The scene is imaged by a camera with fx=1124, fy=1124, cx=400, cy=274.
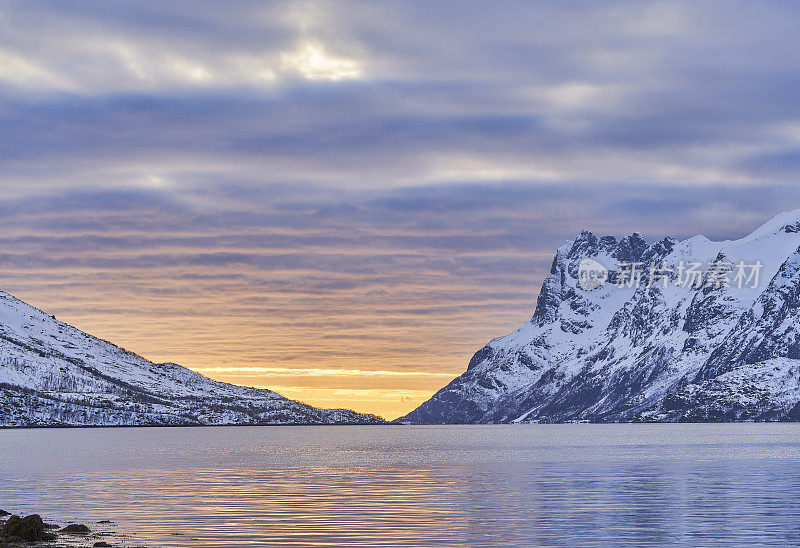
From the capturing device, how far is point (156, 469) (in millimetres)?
179875

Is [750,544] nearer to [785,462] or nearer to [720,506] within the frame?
[720,506]

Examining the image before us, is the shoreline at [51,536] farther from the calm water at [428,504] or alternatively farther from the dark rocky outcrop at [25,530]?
the calm water at [428,504]

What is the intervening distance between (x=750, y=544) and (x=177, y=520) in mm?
45096

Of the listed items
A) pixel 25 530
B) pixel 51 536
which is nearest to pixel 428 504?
pixel 51 536

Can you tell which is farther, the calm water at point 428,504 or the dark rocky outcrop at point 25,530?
the calm water at point 428,504

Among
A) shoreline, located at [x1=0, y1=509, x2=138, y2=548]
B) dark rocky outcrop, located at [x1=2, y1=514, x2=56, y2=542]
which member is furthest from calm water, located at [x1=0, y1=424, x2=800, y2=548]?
dark rocky outcrop, located at [x1=2, y1=514, x2=56, y2=542]

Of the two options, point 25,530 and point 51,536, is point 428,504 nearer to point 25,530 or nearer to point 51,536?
point 51,536

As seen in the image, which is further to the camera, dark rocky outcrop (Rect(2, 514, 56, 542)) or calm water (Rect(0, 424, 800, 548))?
calm water (Rect(0, 424, 800, 548))

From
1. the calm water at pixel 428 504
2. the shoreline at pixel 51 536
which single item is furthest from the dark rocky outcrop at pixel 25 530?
the calm water at pixel 428 504

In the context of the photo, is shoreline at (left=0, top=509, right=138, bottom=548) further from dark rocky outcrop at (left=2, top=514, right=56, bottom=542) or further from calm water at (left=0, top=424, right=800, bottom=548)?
calm water at (left=0, top=424, right=800, bottom=548)

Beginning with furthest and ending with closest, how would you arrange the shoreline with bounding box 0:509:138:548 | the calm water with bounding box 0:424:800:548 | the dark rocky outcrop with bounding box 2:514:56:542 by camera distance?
the calm water with bounding box 0:424:800:548 < the dark rocky outcrop with bounding box 2:514:56:542 < the shoreline with bounding box 0:509:138:548

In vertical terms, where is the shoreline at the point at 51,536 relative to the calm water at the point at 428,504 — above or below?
below

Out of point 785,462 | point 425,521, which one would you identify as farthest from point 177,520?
point 785,462

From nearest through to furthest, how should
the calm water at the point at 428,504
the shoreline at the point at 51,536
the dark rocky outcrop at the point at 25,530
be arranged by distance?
1. the shoreline at the point at 51,536
2. the dark rocky outcrop at the point at 25,530
3. the calm water at the point at 428,504
